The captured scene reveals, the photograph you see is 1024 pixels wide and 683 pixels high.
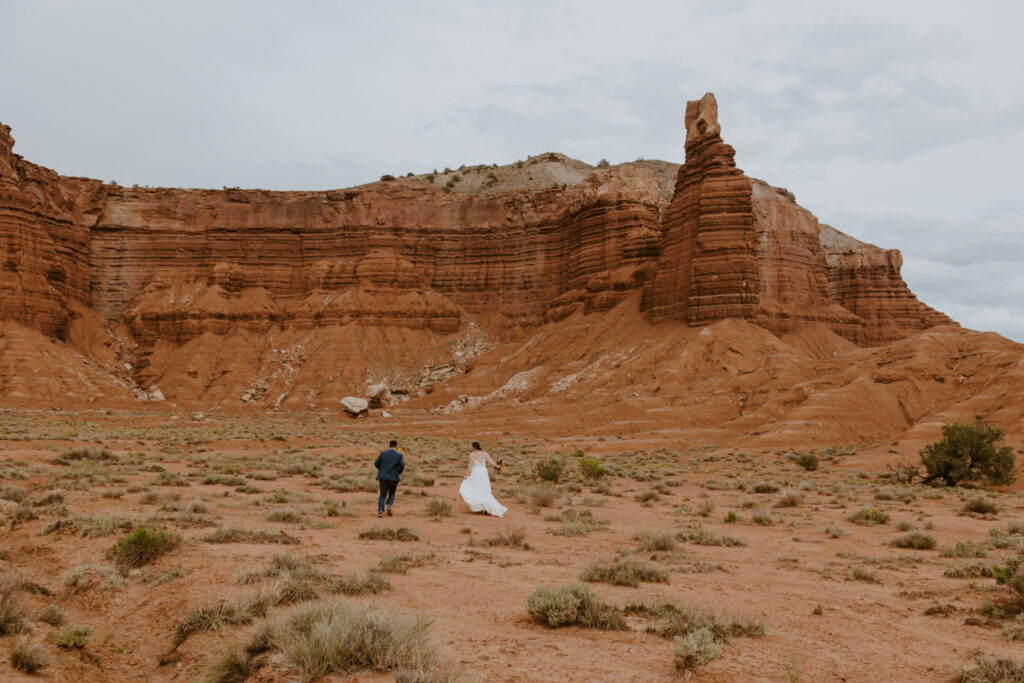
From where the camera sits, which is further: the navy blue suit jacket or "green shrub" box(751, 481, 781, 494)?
"green shrub" box(751, 481, 781, 494)

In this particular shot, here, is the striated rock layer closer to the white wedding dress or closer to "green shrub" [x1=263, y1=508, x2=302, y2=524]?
the white wedding dress

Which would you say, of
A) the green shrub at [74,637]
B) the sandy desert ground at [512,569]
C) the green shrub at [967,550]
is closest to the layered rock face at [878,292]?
the sandy desert ground at [512,569]

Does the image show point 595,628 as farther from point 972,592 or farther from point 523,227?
point 523,227

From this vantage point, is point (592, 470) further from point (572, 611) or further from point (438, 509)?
point (572, 611)

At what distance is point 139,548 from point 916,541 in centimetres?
1217

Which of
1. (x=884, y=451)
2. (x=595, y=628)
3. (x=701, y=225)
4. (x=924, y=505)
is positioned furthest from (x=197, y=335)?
(x=595, y=628)

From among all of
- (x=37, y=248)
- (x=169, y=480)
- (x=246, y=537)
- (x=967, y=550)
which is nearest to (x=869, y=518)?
(x=967, y=550)

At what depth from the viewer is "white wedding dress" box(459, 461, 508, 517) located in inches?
586

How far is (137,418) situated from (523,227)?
4116 centimetres

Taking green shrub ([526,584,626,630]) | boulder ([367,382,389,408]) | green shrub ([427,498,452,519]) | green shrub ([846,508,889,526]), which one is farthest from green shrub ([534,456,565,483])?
boulder ([367,382,389,408])

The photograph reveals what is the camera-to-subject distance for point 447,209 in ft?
259

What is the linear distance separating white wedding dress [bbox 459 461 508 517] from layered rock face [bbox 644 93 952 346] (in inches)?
1491

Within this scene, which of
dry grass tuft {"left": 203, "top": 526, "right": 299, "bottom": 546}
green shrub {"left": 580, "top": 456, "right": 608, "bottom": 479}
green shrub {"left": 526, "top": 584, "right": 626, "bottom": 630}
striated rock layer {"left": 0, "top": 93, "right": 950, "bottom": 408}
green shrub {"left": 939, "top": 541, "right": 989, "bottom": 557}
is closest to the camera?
green shrub {"left": 526, "top": 584, "right": 626, "bottom": 630}

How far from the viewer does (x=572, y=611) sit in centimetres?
686
